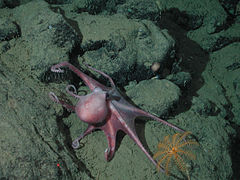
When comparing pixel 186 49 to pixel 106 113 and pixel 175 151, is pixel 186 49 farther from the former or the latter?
pixel 106 113

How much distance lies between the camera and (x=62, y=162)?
2.27m

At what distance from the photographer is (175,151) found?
3115 millimetres

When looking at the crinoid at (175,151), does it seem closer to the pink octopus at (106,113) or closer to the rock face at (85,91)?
the rock face at (85,91)

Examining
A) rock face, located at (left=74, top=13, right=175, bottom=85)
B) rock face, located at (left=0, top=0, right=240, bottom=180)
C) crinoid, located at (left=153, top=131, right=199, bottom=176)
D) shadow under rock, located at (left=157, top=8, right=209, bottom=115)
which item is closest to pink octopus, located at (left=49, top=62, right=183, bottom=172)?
rock face, located at (left=0, top=0, right=240, bottom=180)

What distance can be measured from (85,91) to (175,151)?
1848 millimetres

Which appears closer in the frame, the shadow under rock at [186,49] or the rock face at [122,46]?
the rock face at [122,46]

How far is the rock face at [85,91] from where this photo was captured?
2.29m

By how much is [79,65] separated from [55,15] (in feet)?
2.99

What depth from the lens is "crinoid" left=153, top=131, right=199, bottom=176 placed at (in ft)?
9.68

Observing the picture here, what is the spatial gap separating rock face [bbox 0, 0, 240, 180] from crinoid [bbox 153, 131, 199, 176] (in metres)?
0.12

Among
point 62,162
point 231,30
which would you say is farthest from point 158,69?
point 231,30

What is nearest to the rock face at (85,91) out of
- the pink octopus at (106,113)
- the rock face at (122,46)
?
the rock face at (122,46)

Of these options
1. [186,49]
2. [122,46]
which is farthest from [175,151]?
[186,49]

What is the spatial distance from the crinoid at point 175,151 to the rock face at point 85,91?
0.12 meters
